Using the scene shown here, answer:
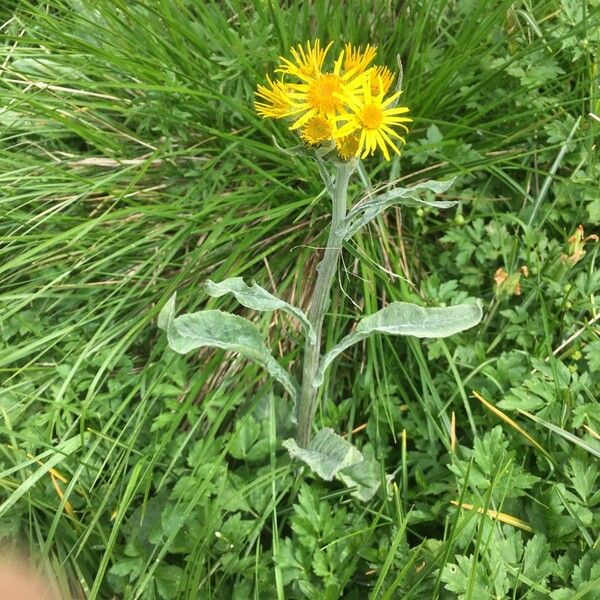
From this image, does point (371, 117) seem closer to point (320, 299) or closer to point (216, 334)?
point (320, 299)

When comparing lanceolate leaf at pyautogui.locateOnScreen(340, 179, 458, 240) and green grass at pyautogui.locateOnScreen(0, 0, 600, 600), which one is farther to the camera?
green grass at pyautogui.locateOnScreen(0, 0, 600, 600)

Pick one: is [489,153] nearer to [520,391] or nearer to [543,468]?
[520,391]

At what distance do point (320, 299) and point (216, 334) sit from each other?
0.20m

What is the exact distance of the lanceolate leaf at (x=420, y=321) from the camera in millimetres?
979

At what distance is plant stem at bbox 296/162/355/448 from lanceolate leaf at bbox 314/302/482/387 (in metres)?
0.07

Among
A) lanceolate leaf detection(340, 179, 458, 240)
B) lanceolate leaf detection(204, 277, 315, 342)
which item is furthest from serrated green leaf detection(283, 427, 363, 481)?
lanceolate leaf detection(340, 179, 458, 240)

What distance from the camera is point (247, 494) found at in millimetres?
1191

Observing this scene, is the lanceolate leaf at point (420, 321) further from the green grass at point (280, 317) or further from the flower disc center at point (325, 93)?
the flower disc center at point (325, 93)

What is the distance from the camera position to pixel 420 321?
39.6 inches

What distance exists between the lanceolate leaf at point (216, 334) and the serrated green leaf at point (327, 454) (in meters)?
0.11

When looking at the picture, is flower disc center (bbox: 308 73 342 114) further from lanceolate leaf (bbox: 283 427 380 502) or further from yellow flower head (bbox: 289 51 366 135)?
lanceolate leaf (bbox: 283 427 380 502)

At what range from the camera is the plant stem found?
91 cm

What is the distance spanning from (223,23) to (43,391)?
1022 mm

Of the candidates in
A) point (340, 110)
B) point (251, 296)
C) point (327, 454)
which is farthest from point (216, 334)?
point (340, 110)
